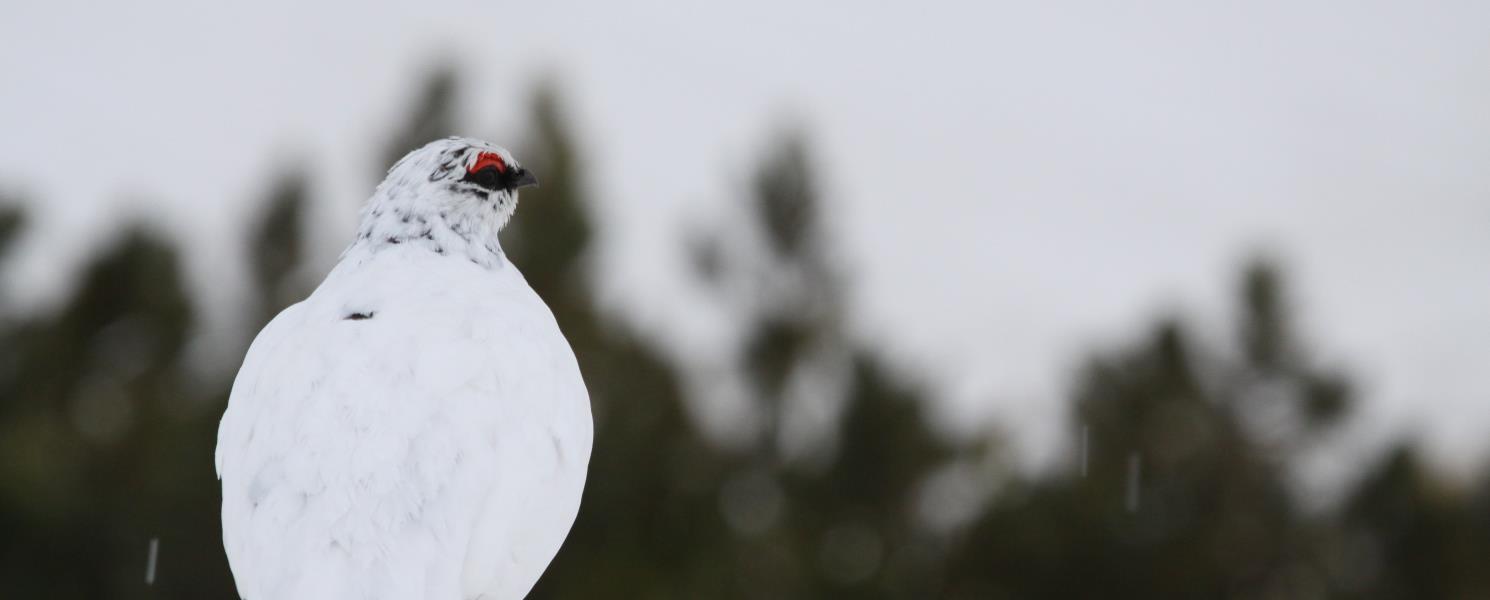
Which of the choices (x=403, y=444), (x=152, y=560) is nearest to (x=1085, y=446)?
(x=152, y=560)

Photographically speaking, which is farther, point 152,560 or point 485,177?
point 152,560

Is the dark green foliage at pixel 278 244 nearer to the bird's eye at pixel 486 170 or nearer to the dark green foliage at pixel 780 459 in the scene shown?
the dark green foliage at pixel 780 459

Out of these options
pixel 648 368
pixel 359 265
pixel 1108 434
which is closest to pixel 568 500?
pixel 359 265

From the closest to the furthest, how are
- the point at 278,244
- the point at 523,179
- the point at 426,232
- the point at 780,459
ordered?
the point at 426,232
the point at 523,179
the point at 278,244
the point at 780,459

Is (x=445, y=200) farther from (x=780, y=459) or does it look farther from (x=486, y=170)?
(x=780, y=459)

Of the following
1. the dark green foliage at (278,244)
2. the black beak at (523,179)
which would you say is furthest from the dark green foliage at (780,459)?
the black beak at (523,179)

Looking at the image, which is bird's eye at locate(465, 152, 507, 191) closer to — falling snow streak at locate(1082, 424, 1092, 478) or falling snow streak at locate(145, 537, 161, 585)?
falling snow streak at locate(145, 537, 161, 585)

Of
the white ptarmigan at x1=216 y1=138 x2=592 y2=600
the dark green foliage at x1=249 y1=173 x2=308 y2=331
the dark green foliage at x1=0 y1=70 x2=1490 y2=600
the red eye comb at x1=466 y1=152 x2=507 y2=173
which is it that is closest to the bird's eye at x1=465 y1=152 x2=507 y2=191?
the red eye comb at x1=466 y1=152 x2=507 y2=173
